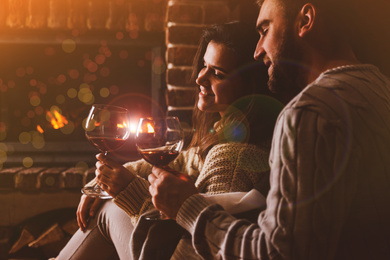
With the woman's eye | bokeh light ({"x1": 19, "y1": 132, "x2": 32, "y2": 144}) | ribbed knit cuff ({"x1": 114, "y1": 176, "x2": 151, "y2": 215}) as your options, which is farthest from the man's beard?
bokeh light ({"x1": 19, "y1": 132, "x2": 32, "y2": 144})

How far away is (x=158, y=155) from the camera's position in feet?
3.33

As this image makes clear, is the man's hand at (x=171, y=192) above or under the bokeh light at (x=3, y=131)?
above

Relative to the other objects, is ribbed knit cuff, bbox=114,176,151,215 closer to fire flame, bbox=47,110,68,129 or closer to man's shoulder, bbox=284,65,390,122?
man's shoulder, bbox=284,65,390,122

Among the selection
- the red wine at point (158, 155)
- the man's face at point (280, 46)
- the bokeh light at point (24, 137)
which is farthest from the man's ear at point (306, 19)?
the bokeh light at point (24, 137)

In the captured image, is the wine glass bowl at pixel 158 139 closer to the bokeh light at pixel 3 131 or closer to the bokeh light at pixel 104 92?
the bokeh light at pixel 104 92

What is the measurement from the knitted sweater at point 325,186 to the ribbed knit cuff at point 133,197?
0.44m

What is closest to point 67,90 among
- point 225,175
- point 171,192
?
point 225,175

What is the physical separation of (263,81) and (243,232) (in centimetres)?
80

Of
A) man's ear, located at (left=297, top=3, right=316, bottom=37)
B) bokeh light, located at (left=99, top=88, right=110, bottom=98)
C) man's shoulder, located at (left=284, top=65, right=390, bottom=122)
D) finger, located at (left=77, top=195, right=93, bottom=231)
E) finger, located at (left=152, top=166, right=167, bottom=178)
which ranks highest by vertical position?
man's ear, located at (left=297, top=3, right=316, bottom=37)

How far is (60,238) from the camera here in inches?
78.7

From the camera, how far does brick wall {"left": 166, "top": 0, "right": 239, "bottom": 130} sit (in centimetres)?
185

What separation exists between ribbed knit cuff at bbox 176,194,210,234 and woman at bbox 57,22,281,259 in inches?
11.2

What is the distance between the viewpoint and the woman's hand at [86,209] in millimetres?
1371

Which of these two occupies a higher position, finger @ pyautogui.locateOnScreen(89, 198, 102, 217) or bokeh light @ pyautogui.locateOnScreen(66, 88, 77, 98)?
bokeh light @ pyautogui.locateOnScreen(66, 88, 77, 98)
